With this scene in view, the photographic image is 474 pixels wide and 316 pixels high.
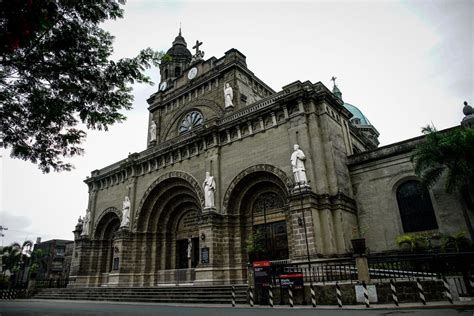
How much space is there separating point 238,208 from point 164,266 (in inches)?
355

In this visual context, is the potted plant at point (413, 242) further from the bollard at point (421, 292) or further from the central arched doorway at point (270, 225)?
the central arched doorway at point (270, 225)

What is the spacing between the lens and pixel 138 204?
26938mm

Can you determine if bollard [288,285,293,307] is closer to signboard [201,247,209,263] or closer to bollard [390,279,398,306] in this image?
bollard [390,279,398,306]

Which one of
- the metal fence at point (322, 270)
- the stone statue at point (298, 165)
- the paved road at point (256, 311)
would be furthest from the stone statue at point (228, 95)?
the paved road at point (256, 311)

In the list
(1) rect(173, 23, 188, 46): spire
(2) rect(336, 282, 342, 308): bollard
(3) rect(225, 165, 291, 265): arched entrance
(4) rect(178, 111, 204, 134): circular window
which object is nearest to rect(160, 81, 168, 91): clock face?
(1) rect(173, 23, 188, 46): spire

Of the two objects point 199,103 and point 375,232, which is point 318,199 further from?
point 199,103

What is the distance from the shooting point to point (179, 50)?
3828 cm

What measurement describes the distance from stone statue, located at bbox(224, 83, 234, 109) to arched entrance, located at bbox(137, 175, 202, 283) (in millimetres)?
7033

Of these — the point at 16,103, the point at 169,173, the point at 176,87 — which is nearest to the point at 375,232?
the point at 169,173

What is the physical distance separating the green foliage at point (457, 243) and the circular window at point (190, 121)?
806 inches

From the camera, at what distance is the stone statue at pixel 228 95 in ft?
84.2

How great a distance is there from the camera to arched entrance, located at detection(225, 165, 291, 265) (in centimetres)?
1922

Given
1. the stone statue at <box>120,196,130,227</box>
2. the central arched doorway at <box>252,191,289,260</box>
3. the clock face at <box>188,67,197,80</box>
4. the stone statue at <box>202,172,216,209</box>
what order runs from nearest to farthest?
the central arched doorway at <box>252,191,289,260</box> → the stone statue at <box>202,172,216,209</box> → the stone statue at <box>120,196,130,227</box> → the clock face at <box>188,67,197,80</box>

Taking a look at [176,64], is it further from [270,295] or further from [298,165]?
[270,295]
